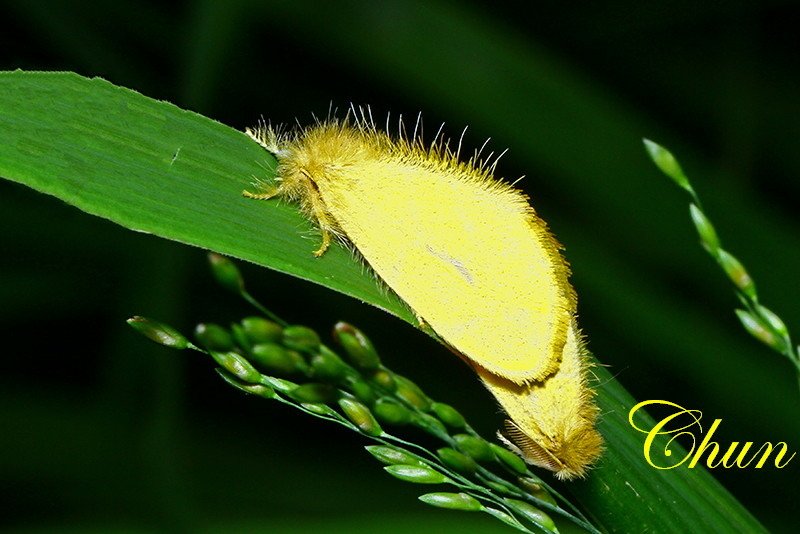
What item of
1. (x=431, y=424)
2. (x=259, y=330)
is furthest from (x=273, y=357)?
(x=431, y=424)

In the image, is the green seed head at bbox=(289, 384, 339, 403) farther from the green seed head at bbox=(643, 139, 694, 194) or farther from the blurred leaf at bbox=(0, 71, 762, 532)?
the green seed head at bbox=(643, 139, 694, 194)

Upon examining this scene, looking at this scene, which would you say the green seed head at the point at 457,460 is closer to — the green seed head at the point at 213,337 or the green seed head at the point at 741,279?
the green seed head at the point at 213,337

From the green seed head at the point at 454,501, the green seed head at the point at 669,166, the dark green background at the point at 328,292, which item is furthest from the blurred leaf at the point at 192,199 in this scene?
the dark green background at the point at 328,292

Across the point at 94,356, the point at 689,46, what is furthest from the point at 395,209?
the point at 689,46

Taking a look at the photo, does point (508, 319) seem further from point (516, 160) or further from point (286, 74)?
point (286, 74)

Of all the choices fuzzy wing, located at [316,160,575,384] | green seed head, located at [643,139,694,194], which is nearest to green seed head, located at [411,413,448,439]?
fuzzy wing, located at [316,160,575,384]

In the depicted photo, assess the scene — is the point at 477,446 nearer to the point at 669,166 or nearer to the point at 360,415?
the point at 360,415

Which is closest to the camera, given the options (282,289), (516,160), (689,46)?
(516,160)
